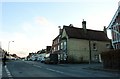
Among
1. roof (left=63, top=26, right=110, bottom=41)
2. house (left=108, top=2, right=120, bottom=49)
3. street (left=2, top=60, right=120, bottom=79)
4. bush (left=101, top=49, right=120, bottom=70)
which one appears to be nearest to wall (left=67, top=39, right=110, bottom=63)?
roof (left=63, top=26, right=110, bottom=41)

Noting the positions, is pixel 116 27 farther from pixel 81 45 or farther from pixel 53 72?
pixel 81 45

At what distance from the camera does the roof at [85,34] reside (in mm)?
59562

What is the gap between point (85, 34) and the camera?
62.1 metres

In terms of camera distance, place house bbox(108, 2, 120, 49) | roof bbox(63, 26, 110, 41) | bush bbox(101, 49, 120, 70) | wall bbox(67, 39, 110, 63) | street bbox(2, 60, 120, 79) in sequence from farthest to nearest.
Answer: roof bbox(63, 26, 110, 41)
wall bbox(67, 39, 110, 63)
house bbox(108, 2, 120, 49)
bush bbox(101, 49, 120, 70)
street bbox(2, 60, 120, 79)

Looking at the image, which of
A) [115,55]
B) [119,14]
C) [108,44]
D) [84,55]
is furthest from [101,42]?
[115,55]

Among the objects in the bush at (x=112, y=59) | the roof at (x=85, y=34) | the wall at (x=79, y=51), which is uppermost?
the roof at (x=85, y=34)

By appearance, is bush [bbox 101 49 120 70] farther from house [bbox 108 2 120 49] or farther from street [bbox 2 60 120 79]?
house [bbox 108 2 120 49]

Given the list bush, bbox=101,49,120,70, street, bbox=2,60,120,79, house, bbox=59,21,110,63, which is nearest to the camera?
street, bbox=2,60,120,79

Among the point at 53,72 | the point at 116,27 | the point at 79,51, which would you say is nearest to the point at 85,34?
the point at 79,51

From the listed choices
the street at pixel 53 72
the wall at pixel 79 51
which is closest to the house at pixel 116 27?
the street at pixel 53 72

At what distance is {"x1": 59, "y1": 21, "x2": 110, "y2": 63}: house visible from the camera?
58100mm

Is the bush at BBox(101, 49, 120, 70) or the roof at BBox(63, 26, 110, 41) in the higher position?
the roof at BBox(63, 26, 110, 41)

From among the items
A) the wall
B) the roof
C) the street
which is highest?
the roof

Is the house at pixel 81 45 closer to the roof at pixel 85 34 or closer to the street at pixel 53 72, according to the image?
the roof at pixel 85 34
